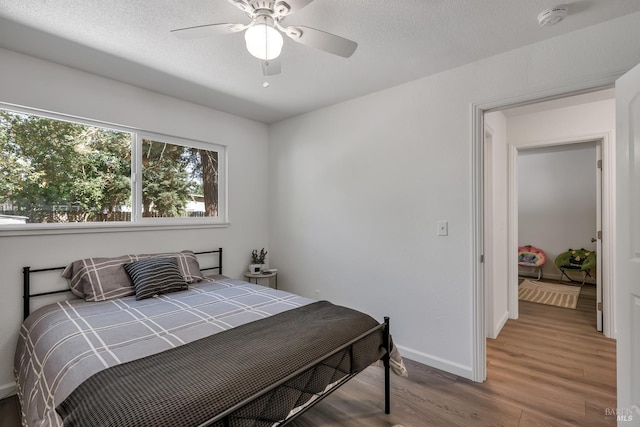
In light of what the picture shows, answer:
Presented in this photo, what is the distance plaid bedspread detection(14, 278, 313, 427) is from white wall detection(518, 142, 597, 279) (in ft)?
18.2

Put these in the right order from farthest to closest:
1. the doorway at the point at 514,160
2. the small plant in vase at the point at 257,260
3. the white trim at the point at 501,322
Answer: the small plant in vase at the point at 257,260
the white trim at the point at 501,322
the doorway at the point at 514,160

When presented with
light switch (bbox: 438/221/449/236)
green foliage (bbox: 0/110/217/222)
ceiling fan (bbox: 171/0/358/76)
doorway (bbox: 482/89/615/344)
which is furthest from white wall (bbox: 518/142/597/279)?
green foliage (bbox: 0/110/217/222)

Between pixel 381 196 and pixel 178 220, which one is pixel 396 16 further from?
pixel 178 220

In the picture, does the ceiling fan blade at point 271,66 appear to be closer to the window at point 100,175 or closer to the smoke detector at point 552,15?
the smoke detector at point 552,15

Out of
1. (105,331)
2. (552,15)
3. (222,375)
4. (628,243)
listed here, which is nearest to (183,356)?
(222,375)

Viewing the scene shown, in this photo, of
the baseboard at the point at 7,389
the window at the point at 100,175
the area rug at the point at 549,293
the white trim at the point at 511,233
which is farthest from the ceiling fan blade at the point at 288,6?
the area rug at the point at 549,293

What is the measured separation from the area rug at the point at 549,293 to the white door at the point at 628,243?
115 inches

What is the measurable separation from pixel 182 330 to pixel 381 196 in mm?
1988

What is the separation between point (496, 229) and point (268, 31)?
120 inches

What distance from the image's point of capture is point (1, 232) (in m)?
2.09

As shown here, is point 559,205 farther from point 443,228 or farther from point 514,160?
point 443,228

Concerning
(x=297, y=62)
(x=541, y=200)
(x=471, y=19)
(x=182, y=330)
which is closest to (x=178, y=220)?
(x=182, y=330)

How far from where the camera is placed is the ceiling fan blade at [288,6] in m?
1.36

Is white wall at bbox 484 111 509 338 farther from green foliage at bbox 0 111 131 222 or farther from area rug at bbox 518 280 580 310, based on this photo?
green foliage at bbox 0 111 131 222
